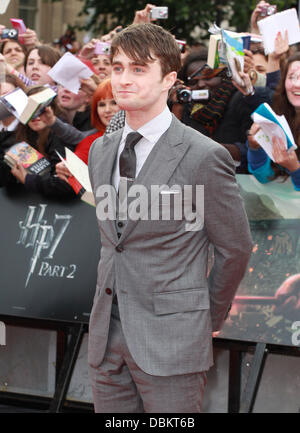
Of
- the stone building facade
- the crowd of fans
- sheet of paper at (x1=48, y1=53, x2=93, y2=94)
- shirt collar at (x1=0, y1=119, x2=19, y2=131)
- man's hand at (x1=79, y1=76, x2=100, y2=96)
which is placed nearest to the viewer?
the crowd of fans

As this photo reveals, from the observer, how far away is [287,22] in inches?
175

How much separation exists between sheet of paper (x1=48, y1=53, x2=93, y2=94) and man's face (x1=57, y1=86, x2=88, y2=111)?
0.30m

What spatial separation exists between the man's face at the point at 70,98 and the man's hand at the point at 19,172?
105 centimetres

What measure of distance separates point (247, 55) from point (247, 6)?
423 inches

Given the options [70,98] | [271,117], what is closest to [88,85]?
[70,98]

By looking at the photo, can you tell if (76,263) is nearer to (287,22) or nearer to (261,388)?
(261,388)

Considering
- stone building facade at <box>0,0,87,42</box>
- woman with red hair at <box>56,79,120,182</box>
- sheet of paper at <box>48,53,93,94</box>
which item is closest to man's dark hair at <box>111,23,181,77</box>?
woman with red hair at <box>56,79,120,182</box>

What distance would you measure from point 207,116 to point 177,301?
2.25 meters

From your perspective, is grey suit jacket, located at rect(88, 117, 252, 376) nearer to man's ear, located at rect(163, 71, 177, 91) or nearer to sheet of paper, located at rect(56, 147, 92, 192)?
man's ear, located at rect(163, 71, 177, 91)

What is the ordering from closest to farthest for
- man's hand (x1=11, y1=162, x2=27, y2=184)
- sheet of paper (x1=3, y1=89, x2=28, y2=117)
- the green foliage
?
sheet of paper (x1=3, y1=89, x2=28, y2=117) < man's hand (x1=11, y1=162, x2=27, y2=184) < the green foliage

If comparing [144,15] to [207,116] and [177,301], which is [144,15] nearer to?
[207,116]

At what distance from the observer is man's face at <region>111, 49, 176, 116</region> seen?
2.44m

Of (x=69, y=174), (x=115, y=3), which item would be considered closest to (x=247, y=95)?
(x=69, y=174)

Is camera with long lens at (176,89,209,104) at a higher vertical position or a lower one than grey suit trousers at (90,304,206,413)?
higher
